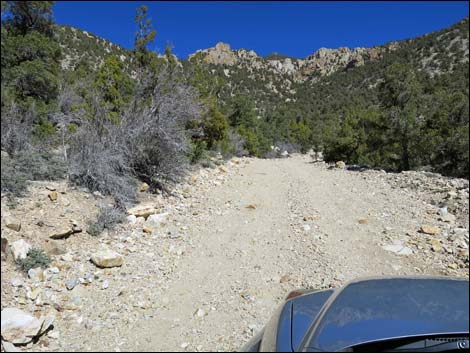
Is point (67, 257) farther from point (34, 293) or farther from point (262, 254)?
point (262, 254)

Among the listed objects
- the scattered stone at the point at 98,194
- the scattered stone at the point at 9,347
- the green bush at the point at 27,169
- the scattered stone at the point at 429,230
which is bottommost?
the scattered stone at the point at 9,347

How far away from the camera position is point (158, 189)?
8.15m

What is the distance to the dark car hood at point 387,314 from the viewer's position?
162cm

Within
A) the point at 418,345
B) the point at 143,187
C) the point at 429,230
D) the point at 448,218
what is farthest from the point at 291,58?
the point at 418,345

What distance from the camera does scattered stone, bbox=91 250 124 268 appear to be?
462cm

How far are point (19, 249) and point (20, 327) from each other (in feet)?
4.80

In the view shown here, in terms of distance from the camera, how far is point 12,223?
14.7 feet

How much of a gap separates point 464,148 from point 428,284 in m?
12.9

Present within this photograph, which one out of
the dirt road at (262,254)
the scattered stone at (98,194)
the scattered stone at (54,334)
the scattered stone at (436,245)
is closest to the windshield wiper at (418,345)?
the dirt road at (262,254)

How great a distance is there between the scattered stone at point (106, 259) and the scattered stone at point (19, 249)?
785 mm

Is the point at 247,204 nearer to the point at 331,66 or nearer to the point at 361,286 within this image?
the point at 361,286

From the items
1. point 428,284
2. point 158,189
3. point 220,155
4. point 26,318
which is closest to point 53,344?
point 26,318

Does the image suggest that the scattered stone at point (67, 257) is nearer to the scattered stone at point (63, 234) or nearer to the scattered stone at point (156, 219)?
the scattered stone at point (63, 234)

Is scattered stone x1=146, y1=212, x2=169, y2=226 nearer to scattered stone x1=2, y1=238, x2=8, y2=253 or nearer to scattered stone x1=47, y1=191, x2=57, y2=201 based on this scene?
scattered stone x1=47, y1=191, x2=57, y2=201
